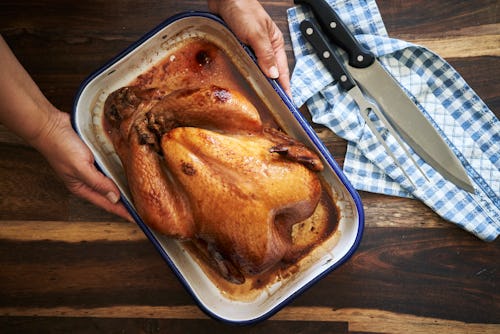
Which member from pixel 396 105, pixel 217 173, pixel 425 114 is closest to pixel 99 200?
pixel 217 173

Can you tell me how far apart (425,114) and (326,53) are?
1.31 feet

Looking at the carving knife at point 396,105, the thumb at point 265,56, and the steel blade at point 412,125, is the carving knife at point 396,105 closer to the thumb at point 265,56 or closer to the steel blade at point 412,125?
the steel blade at point 412,125

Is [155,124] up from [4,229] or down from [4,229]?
up

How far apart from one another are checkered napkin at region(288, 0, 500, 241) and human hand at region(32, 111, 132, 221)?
2.20 ft

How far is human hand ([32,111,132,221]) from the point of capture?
4.34 feet

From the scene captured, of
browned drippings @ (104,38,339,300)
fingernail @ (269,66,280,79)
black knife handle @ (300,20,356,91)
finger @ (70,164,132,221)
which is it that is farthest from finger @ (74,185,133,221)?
black knife handle @ (300,20,356,91)

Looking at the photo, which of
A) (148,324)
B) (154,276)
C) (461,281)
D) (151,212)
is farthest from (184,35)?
(461,281)

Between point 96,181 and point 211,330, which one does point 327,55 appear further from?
point 211,330

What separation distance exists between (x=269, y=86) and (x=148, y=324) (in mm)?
900

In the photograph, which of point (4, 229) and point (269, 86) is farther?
point (4, 229)

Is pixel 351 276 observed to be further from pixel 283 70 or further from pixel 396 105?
pixel 283 70

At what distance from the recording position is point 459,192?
1.51 metres

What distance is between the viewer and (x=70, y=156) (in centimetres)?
132

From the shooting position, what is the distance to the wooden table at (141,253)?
5.04 ft
